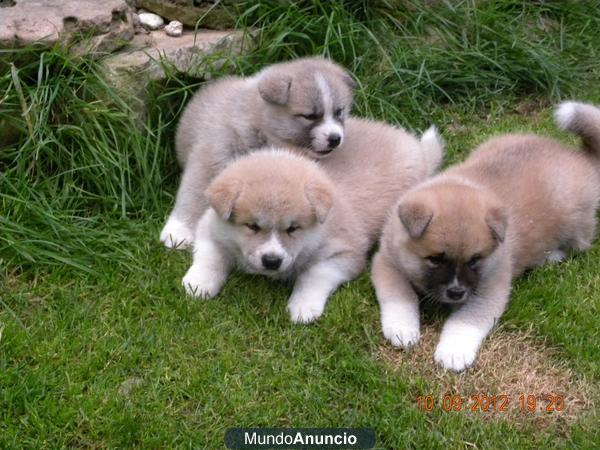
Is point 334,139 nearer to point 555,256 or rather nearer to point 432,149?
point 432,149

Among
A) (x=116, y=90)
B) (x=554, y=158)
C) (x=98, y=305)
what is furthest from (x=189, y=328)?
(x=554, y=158)

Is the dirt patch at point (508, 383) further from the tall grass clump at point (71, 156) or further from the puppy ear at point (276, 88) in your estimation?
the tall grass clump at point (71, 156)

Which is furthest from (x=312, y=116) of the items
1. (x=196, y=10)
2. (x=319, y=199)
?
(x=196, y=10)

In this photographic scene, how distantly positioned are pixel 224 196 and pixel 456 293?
4.34ft

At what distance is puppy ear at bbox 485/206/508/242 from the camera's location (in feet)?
13.5

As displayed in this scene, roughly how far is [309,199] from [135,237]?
1256 millimetres

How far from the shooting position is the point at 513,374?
4004 millimetres

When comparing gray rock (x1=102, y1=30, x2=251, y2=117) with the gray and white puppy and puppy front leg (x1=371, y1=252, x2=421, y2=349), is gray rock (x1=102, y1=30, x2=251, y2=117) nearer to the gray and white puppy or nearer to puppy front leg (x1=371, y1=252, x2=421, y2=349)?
the gray and white puppy

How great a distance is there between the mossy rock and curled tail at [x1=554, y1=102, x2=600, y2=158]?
2637 mm

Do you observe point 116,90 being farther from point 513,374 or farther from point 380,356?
point 513,374

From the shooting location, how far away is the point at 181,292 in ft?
14.9

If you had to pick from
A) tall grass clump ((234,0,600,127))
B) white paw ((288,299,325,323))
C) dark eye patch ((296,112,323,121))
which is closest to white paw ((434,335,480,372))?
white paw ((288,299,325,323))

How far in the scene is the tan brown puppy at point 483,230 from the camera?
163 inches

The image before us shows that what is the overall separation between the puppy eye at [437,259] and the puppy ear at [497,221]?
0.92 ft
